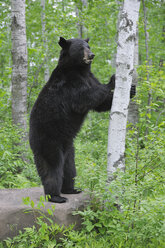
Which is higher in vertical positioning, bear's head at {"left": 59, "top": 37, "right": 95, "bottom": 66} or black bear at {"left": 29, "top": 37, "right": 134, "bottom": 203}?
bear's head at {"left": 59, "top": 37, "right": 95, "bottom": 66}

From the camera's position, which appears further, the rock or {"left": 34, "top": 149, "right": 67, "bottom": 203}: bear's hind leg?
{"left": 34, "top": 149, "right": 67, "bottom": 203}: bear's hind leg

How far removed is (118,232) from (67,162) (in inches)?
67.0

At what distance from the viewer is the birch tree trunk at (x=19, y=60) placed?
7.06 m

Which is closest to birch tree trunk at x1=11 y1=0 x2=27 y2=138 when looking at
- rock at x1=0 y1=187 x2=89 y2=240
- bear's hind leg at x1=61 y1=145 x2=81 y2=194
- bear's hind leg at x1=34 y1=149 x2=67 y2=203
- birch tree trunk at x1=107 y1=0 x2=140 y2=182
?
bear's hind leg at x1=61 y1=145 x2=81 y2=194

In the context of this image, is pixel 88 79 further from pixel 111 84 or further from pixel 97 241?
pixel 97 241

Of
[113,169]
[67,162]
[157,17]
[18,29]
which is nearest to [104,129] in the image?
[18,29]

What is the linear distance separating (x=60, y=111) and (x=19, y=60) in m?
3.53

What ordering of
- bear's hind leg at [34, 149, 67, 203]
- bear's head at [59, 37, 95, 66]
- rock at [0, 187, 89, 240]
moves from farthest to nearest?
bear's head at [59, 37, 95, 66], bear's hind leg at [34, 149, 67, 203], rock at [0, 187, 89, 240]

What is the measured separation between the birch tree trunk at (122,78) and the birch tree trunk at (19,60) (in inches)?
158

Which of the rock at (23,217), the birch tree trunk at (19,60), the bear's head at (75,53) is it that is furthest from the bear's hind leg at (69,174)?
the birch tree trunk at (19,60)

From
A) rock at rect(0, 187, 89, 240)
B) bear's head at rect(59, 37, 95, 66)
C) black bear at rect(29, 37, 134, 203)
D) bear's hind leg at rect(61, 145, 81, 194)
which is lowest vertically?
rock at rect(0, 187, 89, 240)

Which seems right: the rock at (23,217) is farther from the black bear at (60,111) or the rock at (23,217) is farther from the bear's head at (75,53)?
the bear's head at (75,53)

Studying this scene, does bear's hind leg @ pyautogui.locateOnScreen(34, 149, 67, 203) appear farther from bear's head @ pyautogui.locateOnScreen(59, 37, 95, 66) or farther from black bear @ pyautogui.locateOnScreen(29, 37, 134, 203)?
bear's head @ pyautogui.locateOnScreen(59, 37, 95, 66)

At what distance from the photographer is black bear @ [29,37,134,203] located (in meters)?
4.18
